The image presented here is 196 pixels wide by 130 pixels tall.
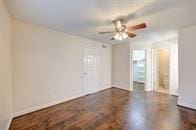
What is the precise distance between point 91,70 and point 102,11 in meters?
3.34

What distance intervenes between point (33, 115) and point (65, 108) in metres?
0.85

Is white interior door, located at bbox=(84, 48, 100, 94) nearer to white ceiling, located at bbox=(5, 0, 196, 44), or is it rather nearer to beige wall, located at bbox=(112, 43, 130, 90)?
beige wall, located at bbox=(112, 43, 130, 90)

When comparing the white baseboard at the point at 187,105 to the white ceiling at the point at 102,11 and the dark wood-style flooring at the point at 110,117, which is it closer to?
the dark wood-style flooring at the point at 110,117

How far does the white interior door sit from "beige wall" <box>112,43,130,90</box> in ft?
3.89

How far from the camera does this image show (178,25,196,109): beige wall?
12.2 ft

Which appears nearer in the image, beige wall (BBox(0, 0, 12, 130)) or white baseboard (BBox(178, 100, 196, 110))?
beige wall (BBox(0, 0, 12, 130))

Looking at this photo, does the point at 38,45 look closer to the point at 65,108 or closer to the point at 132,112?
the point at 65,108

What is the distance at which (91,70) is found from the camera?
5723 mm

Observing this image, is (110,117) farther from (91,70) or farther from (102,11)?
(91,70)

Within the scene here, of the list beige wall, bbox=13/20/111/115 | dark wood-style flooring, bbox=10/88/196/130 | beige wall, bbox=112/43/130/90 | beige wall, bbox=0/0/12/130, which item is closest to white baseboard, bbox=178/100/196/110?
dark wood-style flooring, bbox=10/88/196/130

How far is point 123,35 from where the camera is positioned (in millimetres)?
3318

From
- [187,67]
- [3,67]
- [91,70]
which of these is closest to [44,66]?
[3,67]

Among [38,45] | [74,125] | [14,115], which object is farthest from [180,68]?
[14,115]

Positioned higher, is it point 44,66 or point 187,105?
point 44,66
